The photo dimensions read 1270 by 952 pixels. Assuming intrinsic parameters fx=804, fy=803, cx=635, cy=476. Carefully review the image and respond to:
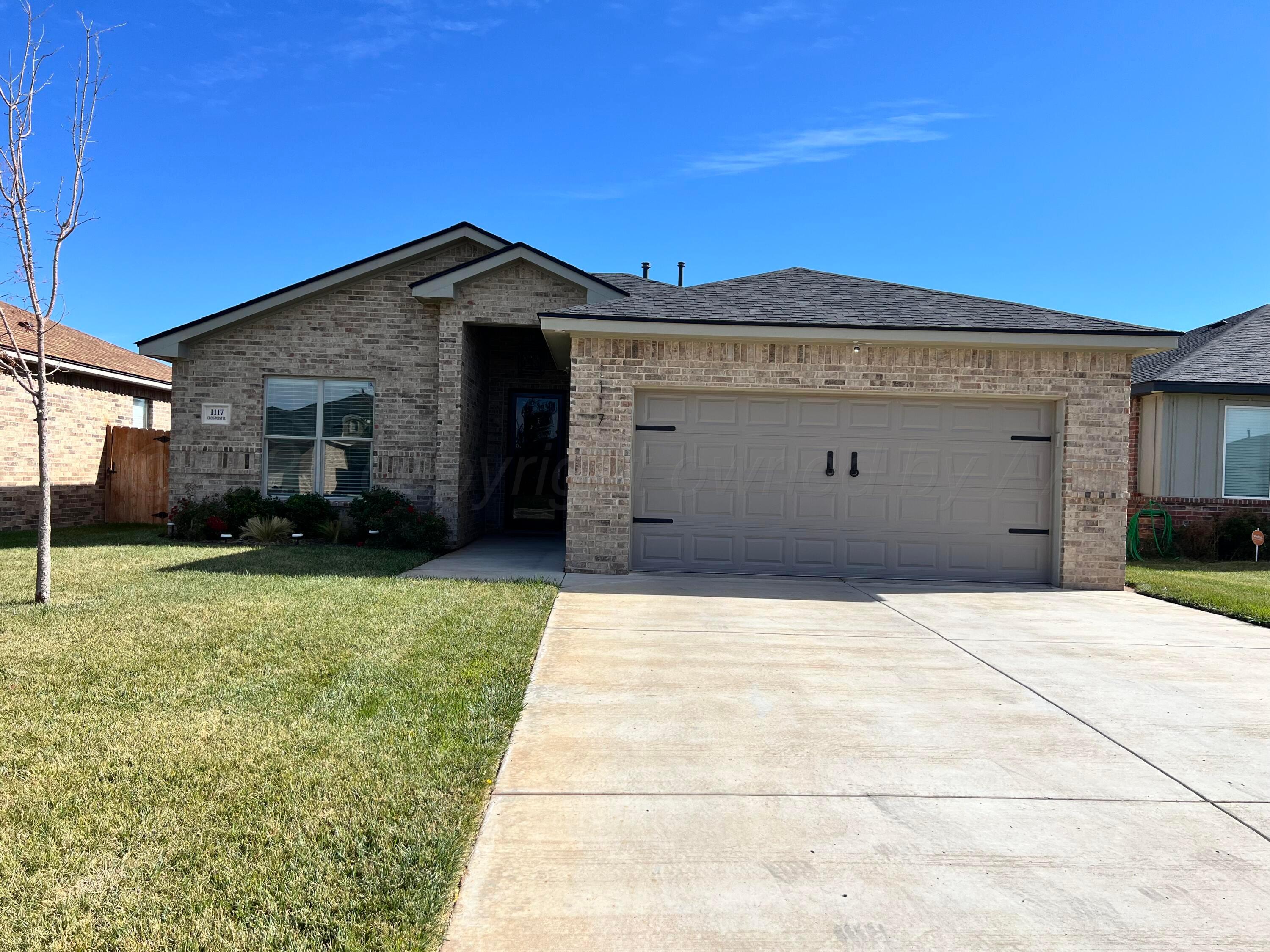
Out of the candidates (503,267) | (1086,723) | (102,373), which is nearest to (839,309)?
(503,267)

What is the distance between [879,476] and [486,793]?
7961 mm

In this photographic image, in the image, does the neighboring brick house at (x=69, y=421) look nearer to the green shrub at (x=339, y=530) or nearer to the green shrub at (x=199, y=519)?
the green shrub at (x=199, y=519)

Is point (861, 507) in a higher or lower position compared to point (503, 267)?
lower

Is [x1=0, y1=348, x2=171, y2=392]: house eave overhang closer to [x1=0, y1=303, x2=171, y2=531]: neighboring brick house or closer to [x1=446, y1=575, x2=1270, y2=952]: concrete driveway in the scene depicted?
[x1=0, y1=303, x2=171, y2=531]: neighboring brick house

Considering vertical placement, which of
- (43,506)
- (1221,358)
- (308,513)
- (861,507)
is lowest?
(308,513)

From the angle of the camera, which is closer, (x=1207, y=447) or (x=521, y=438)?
(x=1207, y=447)

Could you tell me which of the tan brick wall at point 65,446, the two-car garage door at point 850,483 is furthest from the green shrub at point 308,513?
the two-car garage door at point 850,483

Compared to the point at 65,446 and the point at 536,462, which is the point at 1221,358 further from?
the point at 65,446

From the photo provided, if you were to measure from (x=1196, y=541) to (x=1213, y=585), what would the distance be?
13.9ft

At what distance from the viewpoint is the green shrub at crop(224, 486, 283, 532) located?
12.9 meters

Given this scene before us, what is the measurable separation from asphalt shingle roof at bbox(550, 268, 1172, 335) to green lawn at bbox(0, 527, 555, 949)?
4.49 meters

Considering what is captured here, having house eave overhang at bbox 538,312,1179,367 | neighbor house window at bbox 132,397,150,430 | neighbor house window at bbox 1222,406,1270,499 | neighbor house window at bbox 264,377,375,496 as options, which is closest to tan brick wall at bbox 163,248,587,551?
neighbor house window at bbox 264,377,375,496

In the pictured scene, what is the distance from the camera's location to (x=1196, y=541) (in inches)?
561

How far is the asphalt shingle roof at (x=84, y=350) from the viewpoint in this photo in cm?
A: 1509
